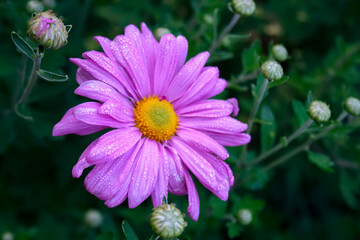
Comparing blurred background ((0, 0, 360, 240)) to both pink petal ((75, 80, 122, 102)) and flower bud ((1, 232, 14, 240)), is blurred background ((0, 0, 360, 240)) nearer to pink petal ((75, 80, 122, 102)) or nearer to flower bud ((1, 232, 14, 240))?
flower bud ((1, 232, 14, 240))

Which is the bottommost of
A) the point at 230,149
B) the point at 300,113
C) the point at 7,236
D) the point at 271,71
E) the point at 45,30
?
the point at 7,236

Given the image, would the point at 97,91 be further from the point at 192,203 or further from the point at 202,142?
the point at 192,203

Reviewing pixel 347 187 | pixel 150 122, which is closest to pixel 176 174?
pixel 150 122

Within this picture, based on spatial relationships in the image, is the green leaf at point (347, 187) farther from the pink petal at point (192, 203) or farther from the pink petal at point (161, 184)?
the pink petal at point (161, 184)

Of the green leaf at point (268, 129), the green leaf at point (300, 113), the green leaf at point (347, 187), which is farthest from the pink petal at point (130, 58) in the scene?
the green leaf at point (347, 187)

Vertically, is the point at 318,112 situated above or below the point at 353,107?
above
